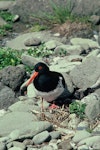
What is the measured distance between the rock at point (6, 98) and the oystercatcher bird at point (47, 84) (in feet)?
1.65

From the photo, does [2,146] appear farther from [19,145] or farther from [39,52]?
[39,52]

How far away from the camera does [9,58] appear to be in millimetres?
11445

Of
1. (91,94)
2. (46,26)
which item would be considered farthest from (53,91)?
(46,26)

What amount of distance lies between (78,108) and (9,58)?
109 inches

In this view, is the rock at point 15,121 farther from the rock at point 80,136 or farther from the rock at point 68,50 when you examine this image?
the rock at point 68,50

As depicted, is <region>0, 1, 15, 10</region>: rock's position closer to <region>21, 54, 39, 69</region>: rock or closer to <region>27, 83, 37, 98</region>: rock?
<region>21, 54, 39, 69</region>: rock

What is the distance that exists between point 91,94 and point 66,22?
4.41m

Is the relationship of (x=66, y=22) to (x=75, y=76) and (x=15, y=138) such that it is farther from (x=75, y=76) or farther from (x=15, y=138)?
(x=15, y=138)

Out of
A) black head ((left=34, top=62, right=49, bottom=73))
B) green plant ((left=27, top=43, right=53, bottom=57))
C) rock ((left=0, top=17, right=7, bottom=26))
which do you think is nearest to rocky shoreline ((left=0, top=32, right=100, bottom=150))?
green plant ((left=27, top=43, right=53, bottom=57))

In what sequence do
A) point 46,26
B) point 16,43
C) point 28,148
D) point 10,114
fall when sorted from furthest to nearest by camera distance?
point 46,26
point 16,43
point 10,114
point 28,148

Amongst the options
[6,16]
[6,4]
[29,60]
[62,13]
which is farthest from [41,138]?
[6,4]

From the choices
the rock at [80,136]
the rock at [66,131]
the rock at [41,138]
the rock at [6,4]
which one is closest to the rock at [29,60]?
the rock at [66,131]

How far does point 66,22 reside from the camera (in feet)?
44.5

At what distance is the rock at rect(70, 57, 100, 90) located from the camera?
33.2 feet
